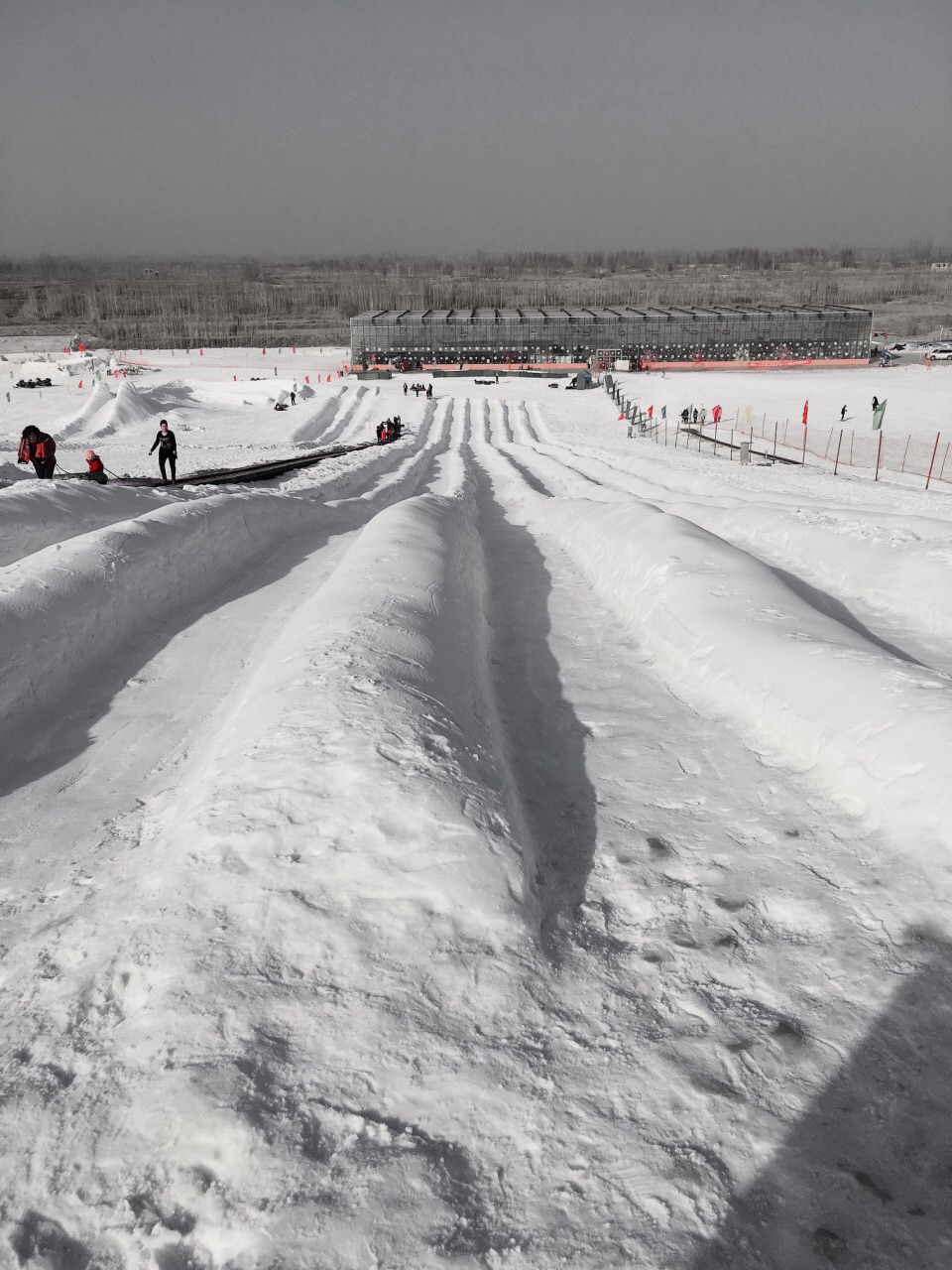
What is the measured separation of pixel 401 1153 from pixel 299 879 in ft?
4.06

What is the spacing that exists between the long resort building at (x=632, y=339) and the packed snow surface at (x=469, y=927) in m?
66.7

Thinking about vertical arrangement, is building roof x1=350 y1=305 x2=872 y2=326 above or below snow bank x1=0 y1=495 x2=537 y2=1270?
above

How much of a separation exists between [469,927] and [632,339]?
75.8 m

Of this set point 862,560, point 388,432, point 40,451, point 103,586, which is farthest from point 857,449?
point 103,586

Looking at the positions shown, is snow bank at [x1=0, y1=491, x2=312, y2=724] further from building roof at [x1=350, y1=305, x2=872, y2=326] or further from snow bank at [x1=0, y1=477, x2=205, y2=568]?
building roof at [x1=350, y1=305, x2=872, y2=326]

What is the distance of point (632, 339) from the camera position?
71.5 meters

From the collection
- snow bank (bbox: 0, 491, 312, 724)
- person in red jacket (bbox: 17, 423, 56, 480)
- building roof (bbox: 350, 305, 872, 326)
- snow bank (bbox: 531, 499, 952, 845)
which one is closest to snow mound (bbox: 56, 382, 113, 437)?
person in red jacket (bbox: 17, 423, 56, 480)

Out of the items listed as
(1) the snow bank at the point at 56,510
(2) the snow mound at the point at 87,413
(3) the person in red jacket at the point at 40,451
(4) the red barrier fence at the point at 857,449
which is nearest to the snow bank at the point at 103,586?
(1) the snow bank at the point at 56,510

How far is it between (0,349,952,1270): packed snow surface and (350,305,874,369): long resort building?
66730 millimetres

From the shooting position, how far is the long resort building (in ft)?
226

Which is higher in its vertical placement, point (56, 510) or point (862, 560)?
point (56, 510)

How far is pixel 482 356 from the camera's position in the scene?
70188mm

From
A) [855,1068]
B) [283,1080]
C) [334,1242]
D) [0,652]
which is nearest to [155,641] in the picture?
[0,652]

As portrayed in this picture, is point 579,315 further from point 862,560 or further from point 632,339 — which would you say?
point 862,560
